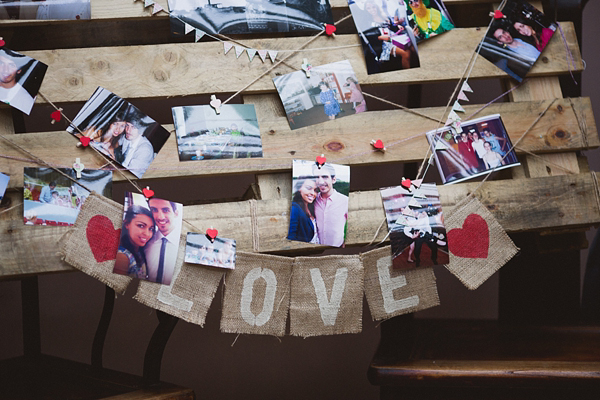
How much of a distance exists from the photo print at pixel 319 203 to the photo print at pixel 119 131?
1.02ft

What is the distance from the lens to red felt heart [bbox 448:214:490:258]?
1272 mm

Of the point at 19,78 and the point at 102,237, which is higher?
the point at 19,78

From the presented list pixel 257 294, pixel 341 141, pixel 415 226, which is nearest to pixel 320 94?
pixel 341 141

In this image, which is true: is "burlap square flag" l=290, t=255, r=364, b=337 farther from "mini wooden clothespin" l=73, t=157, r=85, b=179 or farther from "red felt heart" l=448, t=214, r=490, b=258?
"mini wooden clothespin" l=73, t=157, r=85, b=179

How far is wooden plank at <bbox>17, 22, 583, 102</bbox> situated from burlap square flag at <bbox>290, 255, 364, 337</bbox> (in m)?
0.41

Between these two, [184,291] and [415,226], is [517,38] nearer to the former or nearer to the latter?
[415,226]

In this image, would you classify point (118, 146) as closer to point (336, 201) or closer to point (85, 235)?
point (85, 235)

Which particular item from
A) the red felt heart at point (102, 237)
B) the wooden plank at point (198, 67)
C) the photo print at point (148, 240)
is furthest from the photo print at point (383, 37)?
the red felt heart at point (102, 237)

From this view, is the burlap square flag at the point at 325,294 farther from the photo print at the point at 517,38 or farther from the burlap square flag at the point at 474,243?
the photo print at the point at 517,38

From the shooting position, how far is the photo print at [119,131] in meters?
1.15

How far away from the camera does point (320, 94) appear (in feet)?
4.13

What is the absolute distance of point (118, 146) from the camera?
1152 millimetres

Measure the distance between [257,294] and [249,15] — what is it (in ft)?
2.06

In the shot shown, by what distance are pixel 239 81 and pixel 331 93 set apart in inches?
8.4
